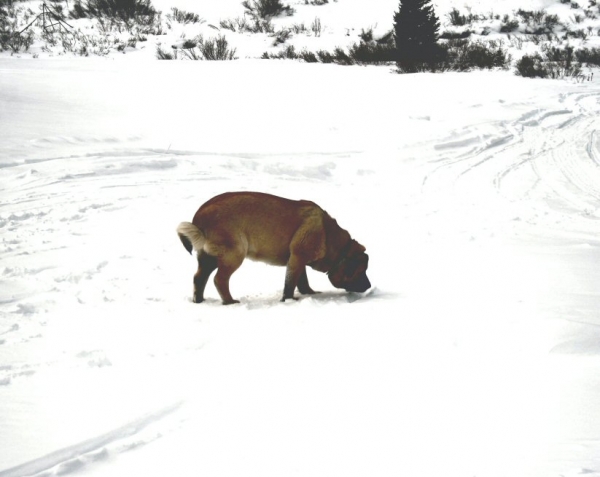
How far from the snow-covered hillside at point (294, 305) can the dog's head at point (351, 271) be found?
0.34ft

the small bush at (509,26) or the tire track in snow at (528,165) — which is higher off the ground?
the small bush at (509,26)

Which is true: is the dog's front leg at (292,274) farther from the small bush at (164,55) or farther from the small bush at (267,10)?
the small bush at (267,10)

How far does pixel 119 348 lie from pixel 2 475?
4.12 feet

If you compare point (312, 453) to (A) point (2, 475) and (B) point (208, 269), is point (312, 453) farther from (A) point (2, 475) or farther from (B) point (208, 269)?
(B) point (208, 269)

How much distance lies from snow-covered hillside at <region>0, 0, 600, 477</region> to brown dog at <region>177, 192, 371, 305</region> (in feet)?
0.72

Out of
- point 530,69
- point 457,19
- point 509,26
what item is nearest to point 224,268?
point 530,69

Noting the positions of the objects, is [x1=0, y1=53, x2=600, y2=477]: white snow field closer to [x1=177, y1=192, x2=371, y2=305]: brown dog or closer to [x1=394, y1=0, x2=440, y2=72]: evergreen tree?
[x1=177, y1=192, x2=371, y2=305]: brown dog

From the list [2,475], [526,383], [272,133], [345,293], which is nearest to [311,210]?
[345,293]

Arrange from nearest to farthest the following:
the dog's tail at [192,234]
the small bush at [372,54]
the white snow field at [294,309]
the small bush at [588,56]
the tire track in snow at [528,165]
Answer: the white snow field at [294,309] < the dog's tail at [192,234] < the tire track in snow at [528,165] < the small bush at [588,56] < the small bush at [372,54]

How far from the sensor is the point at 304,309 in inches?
169

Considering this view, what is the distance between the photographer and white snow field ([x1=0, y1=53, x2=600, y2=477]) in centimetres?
254

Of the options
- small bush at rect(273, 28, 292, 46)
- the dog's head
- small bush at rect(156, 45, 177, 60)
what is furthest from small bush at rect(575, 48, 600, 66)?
the dog's head

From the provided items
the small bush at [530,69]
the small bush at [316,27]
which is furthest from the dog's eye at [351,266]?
the small bush at [316,27]

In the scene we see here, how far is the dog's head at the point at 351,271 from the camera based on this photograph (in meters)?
4.71
